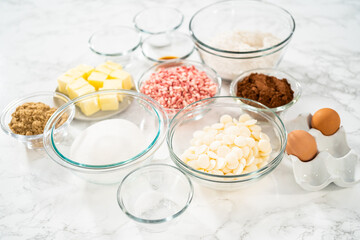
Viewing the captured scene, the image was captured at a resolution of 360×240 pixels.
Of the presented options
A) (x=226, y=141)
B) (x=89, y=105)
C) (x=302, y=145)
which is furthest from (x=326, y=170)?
(x=89, y=105)

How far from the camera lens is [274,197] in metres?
1.27

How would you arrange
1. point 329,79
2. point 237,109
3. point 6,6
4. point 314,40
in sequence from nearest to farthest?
point 237,109 → point 329,79 → point 314,40 → point 6,6

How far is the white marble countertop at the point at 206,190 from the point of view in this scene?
46.9 inches

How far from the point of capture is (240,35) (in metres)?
1.76

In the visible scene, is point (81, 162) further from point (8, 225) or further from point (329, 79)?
point (329, 79)

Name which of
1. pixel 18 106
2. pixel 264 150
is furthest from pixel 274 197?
pixel 18 106

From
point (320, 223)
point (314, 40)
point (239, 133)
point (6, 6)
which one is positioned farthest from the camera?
point (6, 6)

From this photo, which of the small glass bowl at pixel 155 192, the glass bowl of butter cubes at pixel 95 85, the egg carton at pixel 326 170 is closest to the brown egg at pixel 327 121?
the egg carton at pixel 326 170

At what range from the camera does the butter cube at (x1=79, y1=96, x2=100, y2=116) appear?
1467 millimetres

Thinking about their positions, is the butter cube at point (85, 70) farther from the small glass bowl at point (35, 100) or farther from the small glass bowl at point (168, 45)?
the small glass bowl at point (168, 45)

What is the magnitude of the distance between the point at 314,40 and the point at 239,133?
3.08 feet

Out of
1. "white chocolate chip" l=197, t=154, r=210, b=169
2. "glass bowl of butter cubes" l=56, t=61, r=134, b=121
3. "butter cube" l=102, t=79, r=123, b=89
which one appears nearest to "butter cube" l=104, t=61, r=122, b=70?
"glass bowl of butter cubes" l=56, t=61, r=134, b=121

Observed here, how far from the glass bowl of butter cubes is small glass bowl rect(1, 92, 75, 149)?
0.06 m

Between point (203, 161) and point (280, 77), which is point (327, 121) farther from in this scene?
point (203, 161)
